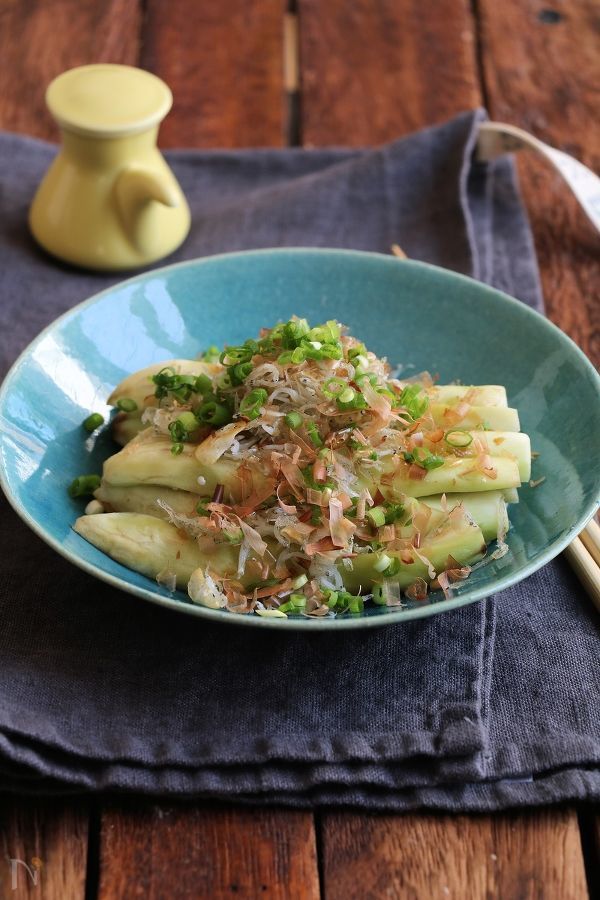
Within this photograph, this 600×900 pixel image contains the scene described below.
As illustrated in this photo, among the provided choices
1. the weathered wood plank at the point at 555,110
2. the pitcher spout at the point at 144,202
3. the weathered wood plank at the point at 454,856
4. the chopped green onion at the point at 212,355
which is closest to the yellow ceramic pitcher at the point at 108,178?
the pitcher spout at the point at 144,202

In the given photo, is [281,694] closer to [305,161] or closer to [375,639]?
[375,639]

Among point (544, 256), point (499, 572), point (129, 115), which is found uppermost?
point (129, 115)

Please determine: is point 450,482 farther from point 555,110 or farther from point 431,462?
point 555,110

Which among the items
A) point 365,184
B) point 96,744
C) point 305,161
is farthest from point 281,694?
point 305,161

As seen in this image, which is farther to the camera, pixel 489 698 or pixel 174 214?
pixel 174 214

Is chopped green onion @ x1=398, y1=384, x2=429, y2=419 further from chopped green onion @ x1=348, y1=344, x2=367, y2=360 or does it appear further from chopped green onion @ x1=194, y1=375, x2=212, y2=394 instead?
chopped green onion @ x1=194, y1=375, x2=212, y2=394

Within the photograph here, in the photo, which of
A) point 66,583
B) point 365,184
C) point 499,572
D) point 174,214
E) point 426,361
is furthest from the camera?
point 365,184
